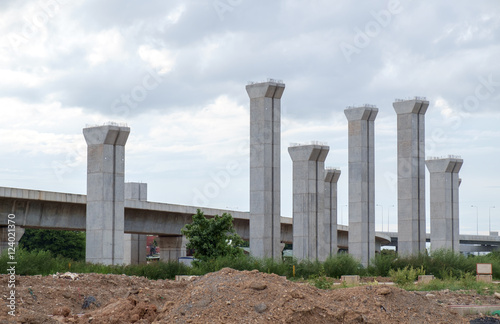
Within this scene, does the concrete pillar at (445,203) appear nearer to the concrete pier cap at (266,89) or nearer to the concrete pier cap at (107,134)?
the concrete pier cap at (266,89)

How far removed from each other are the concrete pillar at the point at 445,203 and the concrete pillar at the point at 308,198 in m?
11.5

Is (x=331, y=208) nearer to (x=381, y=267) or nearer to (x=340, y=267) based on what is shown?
(x=381, y=267)

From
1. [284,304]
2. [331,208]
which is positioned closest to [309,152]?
[331,208]

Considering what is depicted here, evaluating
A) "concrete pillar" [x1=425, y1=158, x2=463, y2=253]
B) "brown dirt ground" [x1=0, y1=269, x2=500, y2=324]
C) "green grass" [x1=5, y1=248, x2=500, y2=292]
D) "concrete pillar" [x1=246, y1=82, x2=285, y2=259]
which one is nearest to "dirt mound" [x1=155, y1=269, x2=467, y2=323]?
"brown dirt ground" [x1=0, y1=269, x2=500, y2=324]

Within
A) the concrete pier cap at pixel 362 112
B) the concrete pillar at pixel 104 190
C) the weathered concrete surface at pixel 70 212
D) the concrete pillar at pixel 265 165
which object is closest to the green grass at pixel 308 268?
the concrete pillar at pixel 265 165

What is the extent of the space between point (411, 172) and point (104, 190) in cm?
2058

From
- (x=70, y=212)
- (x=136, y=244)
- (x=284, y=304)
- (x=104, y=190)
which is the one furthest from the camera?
(x=136, y=244)

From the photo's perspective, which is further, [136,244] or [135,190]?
[136,244]

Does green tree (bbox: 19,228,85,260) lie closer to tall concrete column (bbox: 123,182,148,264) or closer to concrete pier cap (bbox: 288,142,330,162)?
tall concrete column (bbox: 123,182,148,264)

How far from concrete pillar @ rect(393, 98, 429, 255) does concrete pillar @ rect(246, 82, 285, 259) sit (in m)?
12.2

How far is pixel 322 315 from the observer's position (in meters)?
13.5

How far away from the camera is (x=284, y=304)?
43.9 feet

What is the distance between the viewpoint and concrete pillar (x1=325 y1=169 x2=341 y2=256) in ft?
176

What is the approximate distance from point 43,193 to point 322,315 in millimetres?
29509
